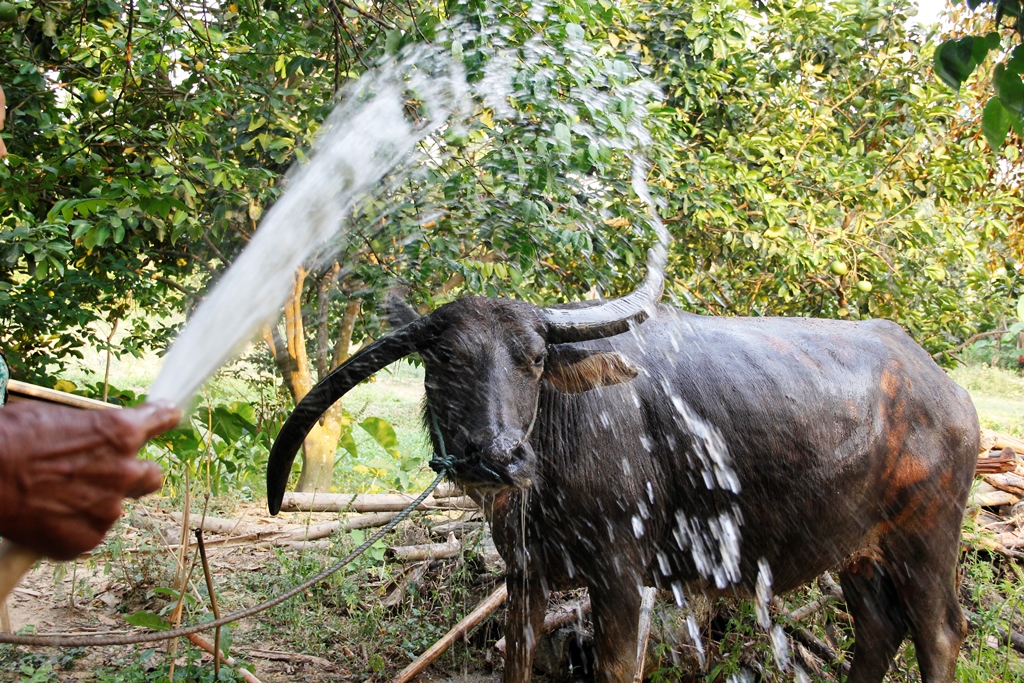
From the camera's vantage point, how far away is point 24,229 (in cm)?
398

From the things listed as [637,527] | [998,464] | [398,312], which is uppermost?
[398,312]

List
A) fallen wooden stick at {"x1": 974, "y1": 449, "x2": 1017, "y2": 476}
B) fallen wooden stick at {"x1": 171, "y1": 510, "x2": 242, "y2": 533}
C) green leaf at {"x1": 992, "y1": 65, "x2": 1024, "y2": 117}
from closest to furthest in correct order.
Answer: green leaf at {"x1": 992, "y1": 65, "x2": 1024, "y2": 117} < fallen wooden stick at {"x1": 171, "y1": 510, "x2": 242, "y2": 533} < fallen wooden stick at {"x1": 974, "y1": 449, "x2": 1017, "y2": 476}

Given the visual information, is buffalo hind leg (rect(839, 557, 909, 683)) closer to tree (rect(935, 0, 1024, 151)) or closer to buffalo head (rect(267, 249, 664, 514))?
buffalo head (rect(267, 249, 664, 514))

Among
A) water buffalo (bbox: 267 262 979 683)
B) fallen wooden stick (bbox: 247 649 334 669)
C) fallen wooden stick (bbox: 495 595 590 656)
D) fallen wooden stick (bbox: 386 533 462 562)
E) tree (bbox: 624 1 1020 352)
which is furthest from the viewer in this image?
tree (bbox: 624 1 1020 352)

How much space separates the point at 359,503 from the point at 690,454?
265cm

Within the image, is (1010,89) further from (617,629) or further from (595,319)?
(617,629)

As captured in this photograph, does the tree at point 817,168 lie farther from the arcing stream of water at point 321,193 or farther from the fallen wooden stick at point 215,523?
the fallen wooden stick at point 215,523

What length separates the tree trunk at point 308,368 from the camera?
7000 millimetres

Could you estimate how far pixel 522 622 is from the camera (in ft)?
13.0

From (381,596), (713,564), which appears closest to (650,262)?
(713,564)

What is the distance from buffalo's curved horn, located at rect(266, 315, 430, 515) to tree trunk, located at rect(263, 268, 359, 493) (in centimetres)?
307

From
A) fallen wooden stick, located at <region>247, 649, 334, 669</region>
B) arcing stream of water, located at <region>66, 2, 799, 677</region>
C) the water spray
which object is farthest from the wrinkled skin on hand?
fallen wooden stick, located at <region>247, 649, 334, 669</region>

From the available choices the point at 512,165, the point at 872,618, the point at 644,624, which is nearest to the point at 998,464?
the point at 872,618

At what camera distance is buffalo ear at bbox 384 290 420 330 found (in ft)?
12.9
